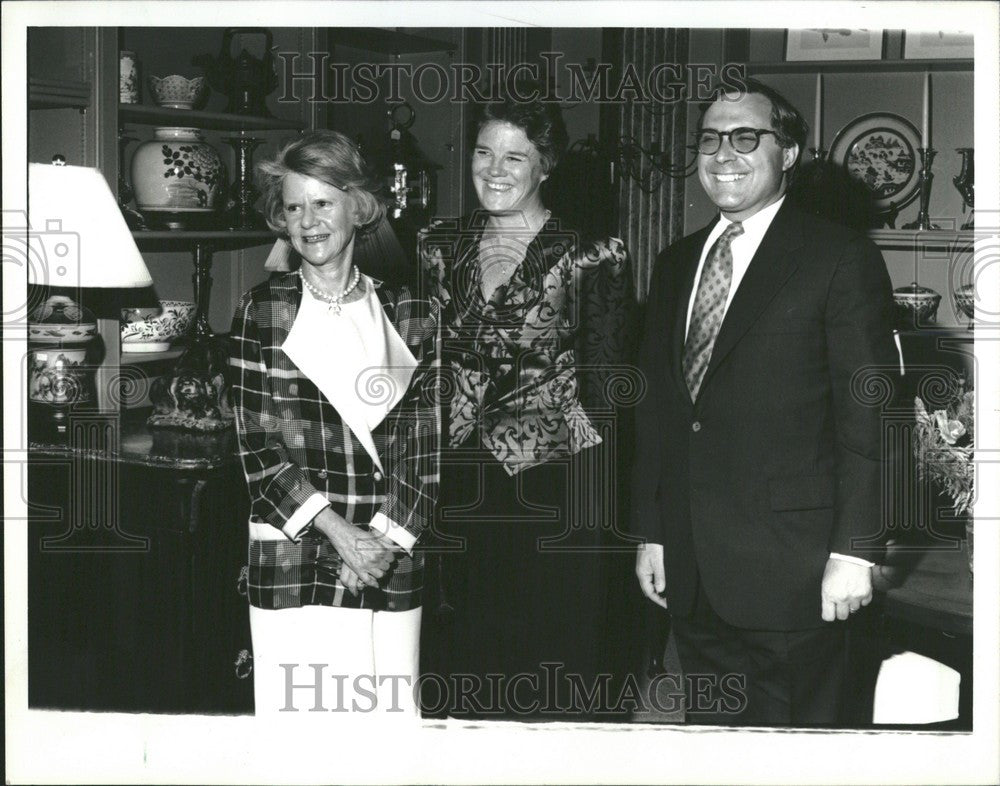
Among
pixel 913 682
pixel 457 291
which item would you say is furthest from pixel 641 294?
pixel 913 682

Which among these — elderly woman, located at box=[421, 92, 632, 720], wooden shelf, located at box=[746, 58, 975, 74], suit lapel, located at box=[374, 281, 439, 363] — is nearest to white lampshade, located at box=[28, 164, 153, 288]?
suit lapel, located at box=[374, 281, 439, 363]

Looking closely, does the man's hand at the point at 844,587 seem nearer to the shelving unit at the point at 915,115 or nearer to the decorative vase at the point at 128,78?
the shelving unit at the point at 915,115

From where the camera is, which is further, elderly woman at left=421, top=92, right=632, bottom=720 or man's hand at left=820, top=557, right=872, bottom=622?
elderly woman at left=421, top=92, right=632, bottom=720

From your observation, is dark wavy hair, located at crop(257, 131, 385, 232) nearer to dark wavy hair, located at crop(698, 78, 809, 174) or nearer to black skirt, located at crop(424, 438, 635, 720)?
black skirt, located at crop(424, 438, 635, 720)

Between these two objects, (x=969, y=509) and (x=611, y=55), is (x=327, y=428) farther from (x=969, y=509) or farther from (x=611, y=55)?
(x=969, y=509)

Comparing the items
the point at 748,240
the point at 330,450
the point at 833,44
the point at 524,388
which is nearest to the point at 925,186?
the point at 833,44

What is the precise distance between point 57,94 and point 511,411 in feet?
3.61

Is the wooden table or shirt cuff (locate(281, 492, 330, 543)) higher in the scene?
shirt cuff (locate(281, 492, 330, 543))

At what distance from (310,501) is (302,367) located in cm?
25

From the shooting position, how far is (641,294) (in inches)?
92.1

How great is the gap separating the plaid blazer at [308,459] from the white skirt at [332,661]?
0.10ft

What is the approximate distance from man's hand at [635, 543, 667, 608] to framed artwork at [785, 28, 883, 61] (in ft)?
3.32

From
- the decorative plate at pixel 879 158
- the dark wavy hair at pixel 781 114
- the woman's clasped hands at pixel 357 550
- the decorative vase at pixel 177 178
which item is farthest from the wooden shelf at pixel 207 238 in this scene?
the decorative plate at pixel 879 158

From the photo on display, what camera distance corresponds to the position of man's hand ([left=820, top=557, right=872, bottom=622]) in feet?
6.72
